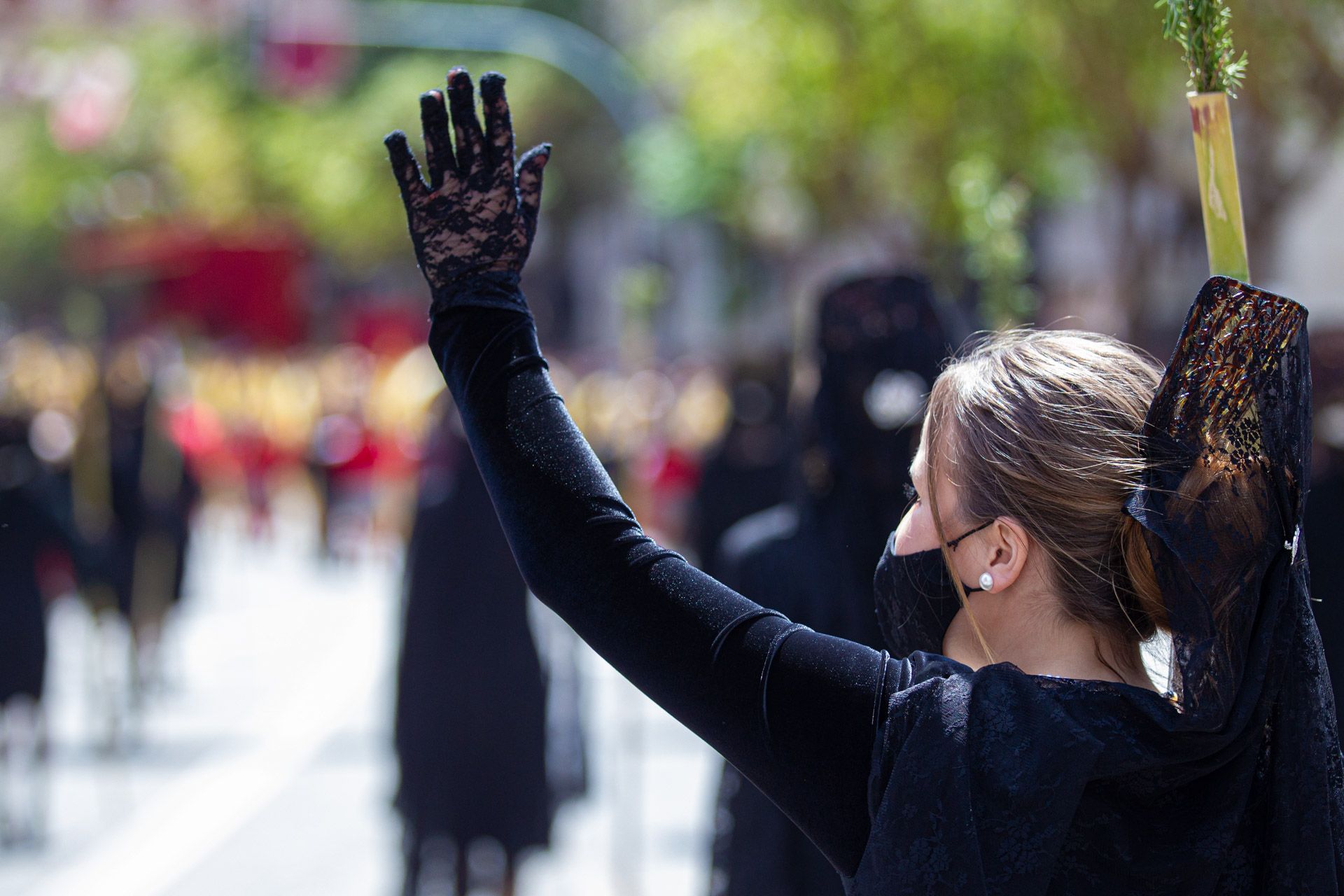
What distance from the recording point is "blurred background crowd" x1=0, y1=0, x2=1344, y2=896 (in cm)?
402

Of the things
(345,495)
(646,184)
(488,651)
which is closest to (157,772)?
(488,651)

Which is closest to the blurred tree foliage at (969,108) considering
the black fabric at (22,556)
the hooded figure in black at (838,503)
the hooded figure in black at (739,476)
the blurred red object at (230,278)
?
the hooded figure in black at (838,503)

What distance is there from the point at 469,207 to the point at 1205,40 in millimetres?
828

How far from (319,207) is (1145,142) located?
33.3 meters

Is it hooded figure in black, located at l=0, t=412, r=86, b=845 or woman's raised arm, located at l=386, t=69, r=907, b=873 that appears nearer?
woman's raised arm, located at l=386, t=69, r=907, b=873

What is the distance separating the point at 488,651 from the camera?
6.23 metres

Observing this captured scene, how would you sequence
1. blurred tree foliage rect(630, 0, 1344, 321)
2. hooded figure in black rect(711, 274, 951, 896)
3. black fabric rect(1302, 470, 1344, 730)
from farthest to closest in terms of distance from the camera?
blurred tree foliage rect(630, 0, 1344, 321) < hooded figure in black rect(711, 274, 951, 896) < black fabric rect(1302, 470, 1344, 730)

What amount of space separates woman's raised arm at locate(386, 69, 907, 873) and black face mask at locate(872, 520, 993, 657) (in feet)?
0.57

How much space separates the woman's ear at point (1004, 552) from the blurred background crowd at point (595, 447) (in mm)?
1390

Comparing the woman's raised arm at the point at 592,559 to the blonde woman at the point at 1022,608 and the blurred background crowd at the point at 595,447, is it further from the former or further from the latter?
the blurred background crowd at the point at 595,447

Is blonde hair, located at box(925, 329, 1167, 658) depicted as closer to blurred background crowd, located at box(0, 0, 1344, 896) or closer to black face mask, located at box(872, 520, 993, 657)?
black face mask, located at box(872, 520, 993, 657)

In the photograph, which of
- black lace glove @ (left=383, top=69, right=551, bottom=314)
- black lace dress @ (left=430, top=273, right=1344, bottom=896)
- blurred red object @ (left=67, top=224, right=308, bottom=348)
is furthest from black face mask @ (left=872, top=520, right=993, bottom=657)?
blurred red object @ (left=67, top=224, right=308, bottom=348)

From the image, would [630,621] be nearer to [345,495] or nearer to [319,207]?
[345,495]

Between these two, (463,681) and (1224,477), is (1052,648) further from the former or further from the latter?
(463,681)
